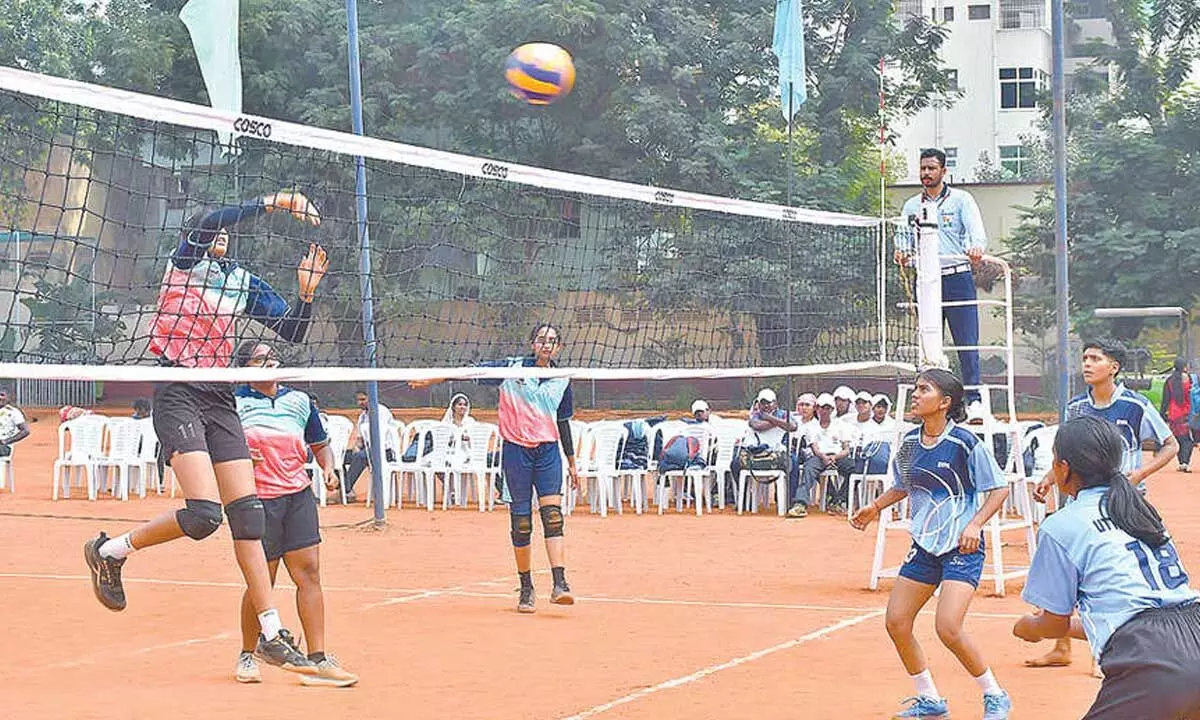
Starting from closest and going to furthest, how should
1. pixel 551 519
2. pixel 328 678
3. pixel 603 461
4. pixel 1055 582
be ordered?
pixel 1055 582 < pixel 328 678 < pixel 551 519 < pixel 603 461

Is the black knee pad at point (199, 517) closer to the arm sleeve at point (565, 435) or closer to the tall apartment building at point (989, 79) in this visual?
the arm sleeve at point (565, 435)

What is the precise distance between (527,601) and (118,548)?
381 centimetres

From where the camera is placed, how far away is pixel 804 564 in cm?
1545

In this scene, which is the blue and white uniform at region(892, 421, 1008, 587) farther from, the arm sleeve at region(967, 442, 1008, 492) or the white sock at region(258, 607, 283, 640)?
the white sock at region(258, 607, 283, 640)

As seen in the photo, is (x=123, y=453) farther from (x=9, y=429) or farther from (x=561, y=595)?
(x=561, y=595)

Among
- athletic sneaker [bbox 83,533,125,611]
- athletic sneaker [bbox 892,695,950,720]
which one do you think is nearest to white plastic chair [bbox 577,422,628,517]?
athletic sneaker [bbox 83,533,125,611]

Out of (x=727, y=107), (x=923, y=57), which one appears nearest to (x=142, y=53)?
(x=727, y=107)

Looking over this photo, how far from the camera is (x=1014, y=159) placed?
56719 millimetres

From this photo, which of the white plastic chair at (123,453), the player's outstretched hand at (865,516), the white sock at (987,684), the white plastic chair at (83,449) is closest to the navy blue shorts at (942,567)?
the player's outstretched hand at (865,516)

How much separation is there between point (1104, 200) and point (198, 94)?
21.9 metres

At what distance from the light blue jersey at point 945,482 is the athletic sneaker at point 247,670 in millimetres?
3444

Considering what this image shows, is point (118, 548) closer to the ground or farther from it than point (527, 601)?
farther from it

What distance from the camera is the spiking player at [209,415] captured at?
8.32 meters

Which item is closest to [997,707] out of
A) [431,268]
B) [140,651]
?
[140,651]
